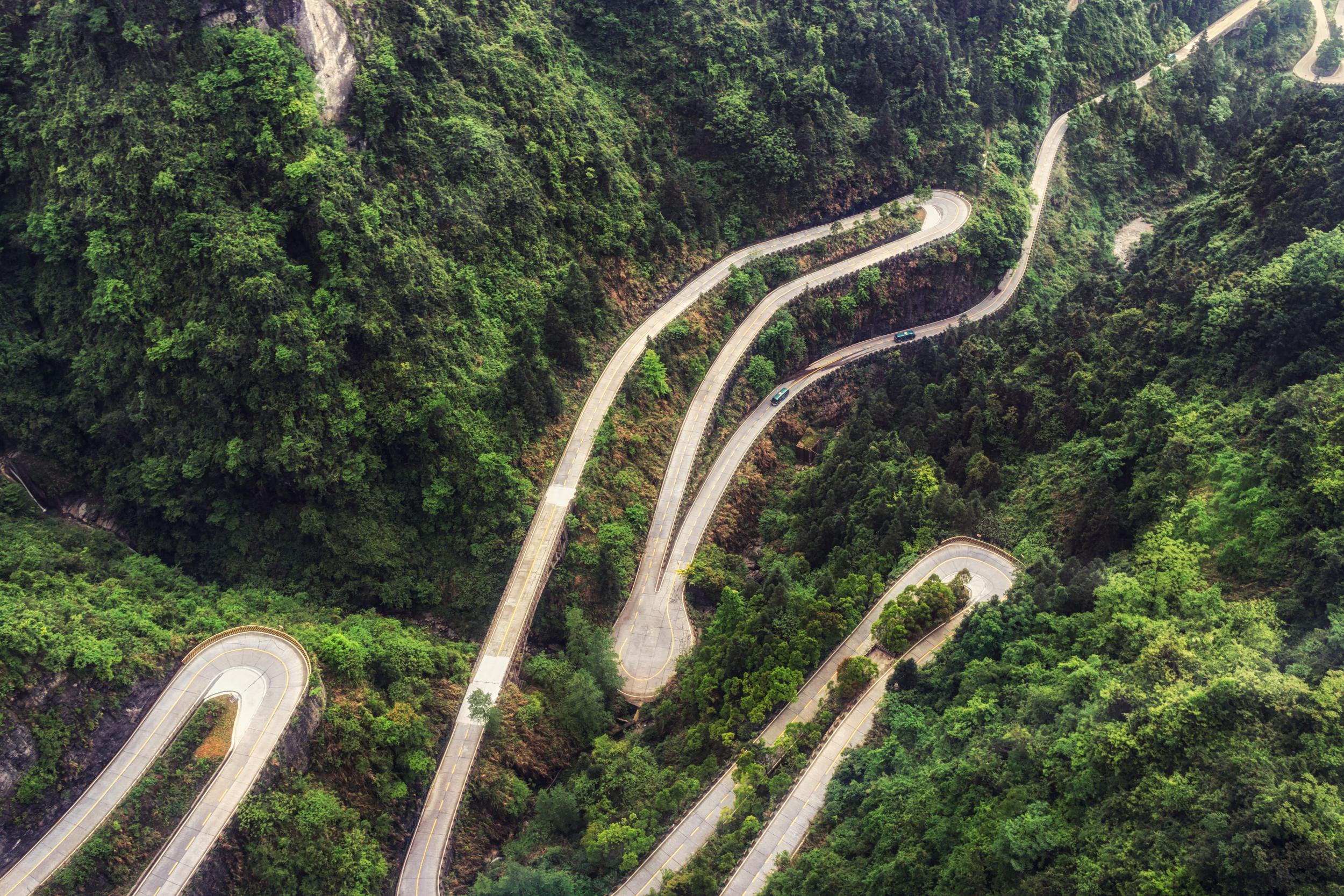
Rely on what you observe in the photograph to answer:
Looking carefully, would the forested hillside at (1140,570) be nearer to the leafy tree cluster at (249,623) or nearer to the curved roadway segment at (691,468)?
the curved roadway segment at (691,468)

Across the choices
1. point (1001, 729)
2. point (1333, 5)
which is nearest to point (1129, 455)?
point (1001, 729)

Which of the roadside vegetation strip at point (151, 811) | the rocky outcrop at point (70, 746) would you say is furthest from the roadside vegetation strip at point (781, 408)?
the rocky outcrop at point (70, 746)

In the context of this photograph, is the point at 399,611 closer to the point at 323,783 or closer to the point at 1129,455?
the point at 323,783

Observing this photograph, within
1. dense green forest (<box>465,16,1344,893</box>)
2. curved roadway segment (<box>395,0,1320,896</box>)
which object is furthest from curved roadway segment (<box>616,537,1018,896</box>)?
curved roadway segment (<box>395,0,1320,896</box>)

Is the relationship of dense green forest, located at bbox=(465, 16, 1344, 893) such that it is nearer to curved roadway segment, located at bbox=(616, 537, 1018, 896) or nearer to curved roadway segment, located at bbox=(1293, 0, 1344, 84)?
curved roadway segment, located at bbox=(616, 537, 1018, 896)

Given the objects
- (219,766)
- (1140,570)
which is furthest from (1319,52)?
(219,766)

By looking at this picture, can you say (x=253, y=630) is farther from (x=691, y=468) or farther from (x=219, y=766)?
(x=691, y=468)
